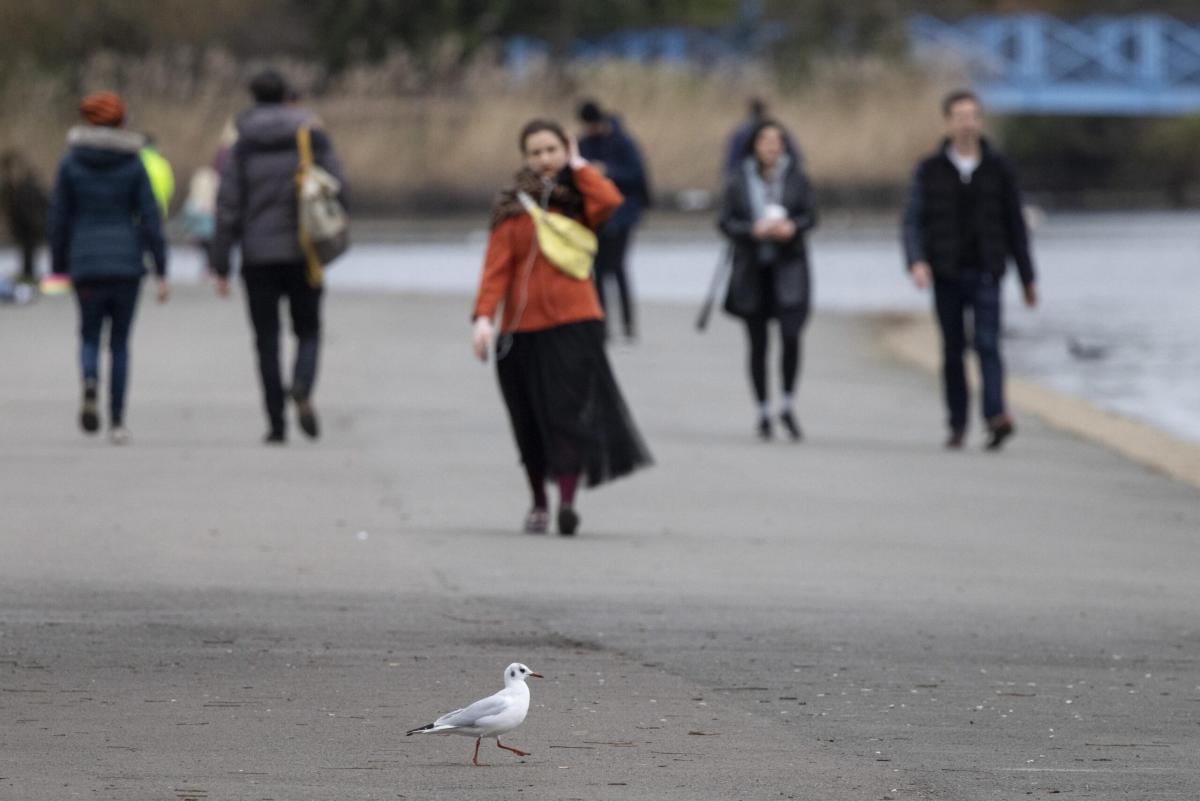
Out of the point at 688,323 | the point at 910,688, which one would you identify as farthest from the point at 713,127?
the point at 910,688

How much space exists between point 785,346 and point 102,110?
148 inches

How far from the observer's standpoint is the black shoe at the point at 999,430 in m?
14.6

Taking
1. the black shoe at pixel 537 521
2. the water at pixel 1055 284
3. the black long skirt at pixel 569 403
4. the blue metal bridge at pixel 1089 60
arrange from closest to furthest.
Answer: the black long skirt at pixel 569 403 < the black shoe at pixel 537 521 < the water at pixel 1055 284 < the blue metal bridge at pixel 1089 60

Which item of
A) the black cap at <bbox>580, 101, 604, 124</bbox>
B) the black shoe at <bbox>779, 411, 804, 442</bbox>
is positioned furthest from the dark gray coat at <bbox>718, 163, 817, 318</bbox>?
the black cap at <bbox>580, 101, 604, 124</bbox>

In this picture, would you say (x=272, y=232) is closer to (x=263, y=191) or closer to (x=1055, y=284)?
(x=263, y=191)

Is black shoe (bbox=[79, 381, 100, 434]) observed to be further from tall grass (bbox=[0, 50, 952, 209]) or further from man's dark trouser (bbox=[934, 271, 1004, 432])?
tall grass (bbox=[0, 50, 952, 209])

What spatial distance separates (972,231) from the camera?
48.4ft

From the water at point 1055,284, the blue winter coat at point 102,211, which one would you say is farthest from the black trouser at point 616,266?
the blue winter coat at point 102,211

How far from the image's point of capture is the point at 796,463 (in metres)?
13.9

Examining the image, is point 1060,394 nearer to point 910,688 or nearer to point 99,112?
point 99,112

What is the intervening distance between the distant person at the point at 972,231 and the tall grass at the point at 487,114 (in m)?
33.5

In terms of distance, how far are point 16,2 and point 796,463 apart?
41657mm

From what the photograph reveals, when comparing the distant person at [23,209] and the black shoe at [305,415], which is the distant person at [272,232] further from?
the distant person at [23,209]

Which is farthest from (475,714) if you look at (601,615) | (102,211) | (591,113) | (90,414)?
(591,113)
